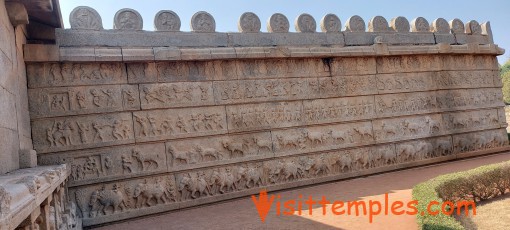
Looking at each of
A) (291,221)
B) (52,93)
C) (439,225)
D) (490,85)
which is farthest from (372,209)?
(490,85)

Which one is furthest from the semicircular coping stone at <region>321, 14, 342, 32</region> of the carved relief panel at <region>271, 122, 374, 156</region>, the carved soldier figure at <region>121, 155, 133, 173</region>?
the carved soldier figure at <region>121, 155, 133, 173</region>

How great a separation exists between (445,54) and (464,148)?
258 cm

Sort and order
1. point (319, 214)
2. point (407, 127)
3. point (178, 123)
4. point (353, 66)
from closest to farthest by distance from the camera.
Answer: point (319, 214) < point (178, 123) < point (353, 66) < point (407, 127)

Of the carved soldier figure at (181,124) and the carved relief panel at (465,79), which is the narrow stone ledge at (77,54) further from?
the carved relief panel at (465,79)

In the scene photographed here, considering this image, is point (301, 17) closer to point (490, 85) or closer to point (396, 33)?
point (396, 33)

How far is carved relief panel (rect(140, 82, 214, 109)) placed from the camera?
7.18 meters

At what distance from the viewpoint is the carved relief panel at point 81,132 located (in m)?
6.40

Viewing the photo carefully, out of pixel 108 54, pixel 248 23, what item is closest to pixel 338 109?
pixel 248 23

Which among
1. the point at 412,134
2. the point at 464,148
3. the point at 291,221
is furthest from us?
the point at 464,148

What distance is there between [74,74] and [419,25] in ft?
27.9

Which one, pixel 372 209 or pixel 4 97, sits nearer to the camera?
pixel 4 97

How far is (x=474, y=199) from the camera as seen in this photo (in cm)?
615

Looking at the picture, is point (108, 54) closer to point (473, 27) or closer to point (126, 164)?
point (126, 164)

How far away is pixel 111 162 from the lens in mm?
6797
